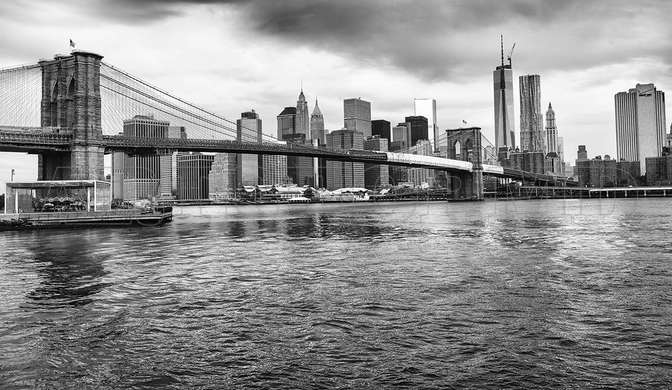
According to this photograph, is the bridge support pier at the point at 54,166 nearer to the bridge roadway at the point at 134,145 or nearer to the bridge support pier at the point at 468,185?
the bridge roadway at the point at 134,145

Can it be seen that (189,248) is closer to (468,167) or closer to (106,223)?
(106,223)

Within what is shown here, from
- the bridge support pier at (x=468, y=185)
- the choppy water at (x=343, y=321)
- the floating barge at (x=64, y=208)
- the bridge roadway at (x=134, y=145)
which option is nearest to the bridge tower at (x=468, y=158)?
the bridge support pier at (x=468, y=185)

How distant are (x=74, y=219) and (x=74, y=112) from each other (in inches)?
815

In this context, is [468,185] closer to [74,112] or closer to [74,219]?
[74,112]

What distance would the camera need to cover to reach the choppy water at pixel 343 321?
10.3 metres

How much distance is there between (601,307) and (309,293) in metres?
9.10

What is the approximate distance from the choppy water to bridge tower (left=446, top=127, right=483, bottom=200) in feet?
454

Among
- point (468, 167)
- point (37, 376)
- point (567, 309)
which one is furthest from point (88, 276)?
point (468, 167)

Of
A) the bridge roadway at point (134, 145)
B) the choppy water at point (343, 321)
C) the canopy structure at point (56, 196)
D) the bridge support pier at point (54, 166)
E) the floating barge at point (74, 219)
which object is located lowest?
the choppy water at point (343, 321)

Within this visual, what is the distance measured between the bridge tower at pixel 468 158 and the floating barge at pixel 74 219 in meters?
121

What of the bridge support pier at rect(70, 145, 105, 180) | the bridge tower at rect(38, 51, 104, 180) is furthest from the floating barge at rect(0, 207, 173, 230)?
the bridge tower at rect(38, 51, 104, 180)

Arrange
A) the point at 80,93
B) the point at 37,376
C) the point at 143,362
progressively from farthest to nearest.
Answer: the point at 80,93 < the point at 143,362 < the point at 37,376

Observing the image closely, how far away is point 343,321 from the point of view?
558 inches

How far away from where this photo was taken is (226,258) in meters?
28.7
